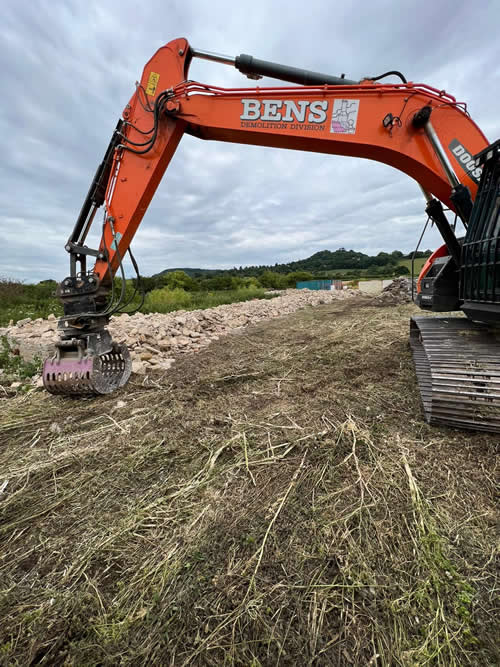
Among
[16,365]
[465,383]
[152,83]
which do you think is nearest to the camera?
[465,383]

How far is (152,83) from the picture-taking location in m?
3.19

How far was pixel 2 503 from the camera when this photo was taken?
174 cm

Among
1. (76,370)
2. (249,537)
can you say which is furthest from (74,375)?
(249,537)

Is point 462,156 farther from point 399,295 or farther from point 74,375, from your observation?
point 399,295

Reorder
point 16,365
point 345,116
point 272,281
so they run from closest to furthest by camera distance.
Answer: point 345,116, point 16,365, point 272,281

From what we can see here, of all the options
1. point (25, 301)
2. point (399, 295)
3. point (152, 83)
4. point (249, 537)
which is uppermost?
point (152, 83)

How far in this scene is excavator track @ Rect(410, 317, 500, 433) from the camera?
204 cm

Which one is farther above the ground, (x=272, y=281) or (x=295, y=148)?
(x=295, y=148)

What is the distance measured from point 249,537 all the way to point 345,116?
11.4 ft

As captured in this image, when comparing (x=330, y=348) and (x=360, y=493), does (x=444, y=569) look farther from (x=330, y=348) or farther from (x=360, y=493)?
(x=330, y=348)

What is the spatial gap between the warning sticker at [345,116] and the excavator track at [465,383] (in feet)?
7.02

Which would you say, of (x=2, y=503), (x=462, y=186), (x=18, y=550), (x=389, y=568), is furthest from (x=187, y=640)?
(x=462, y=186)

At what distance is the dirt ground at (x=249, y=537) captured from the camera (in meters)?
1.06

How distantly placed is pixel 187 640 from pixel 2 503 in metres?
1.35
